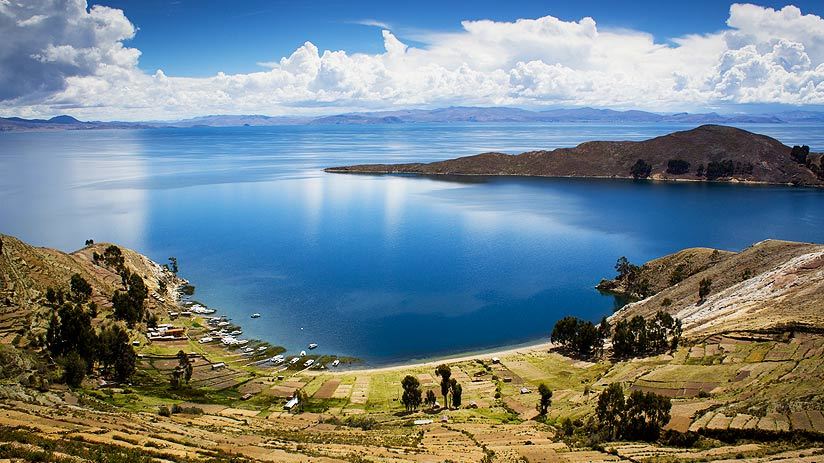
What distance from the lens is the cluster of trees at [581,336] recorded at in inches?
2857

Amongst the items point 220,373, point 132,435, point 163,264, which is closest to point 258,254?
point 163,264

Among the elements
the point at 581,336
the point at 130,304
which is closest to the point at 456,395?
the point at 581,336

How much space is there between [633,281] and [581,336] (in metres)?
36.5

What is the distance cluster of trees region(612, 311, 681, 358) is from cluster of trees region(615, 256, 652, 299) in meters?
29.1

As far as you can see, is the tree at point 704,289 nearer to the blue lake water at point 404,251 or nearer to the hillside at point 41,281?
the blue lake water at point 404,251

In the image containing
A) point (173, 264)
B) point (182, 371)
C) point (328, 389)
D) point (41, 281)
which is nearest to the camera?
point (328, 389)

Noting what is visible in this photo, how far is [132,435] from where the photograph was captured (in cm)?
3409

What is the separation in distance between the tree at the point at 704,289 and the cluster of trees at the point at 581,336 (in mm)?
17409

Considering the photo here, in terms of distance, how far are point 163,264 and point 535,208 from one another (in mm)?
122090

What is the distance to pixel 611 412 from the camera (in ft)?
150

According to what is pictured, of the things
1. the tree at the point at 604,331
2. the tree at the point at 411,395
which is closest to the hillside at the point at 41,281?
the tree at the point at 411,395

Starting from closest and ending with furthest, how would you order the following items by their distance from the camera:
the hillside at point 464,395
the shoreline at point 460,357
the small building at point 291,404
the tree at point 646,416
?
1. the hillside at point 464,395
2. the tree at point 646,416
3. the small building at point 291,404
4. the shoreline at point 460,357

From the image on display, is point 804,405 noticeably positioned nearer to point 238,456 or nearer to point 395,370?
point 238,456

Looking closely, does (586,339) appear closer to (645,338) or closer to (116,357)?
(645,338)
